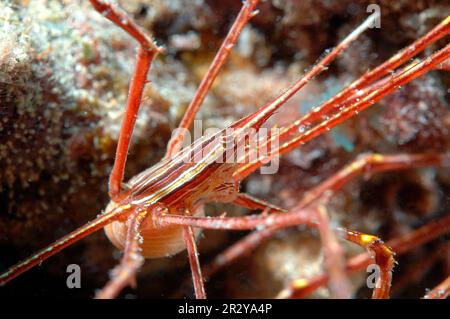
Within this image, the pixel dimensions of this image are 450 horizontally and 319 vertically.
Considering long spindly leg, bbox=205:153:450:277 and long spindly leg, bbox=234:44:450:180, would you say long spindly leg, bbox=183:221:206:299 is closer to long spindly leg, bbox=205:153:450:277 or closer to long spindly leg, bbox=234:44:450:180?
long spindly leg, bbox=205:153:450:277

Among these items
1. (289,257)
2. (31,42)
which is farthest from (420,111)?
(31,42)

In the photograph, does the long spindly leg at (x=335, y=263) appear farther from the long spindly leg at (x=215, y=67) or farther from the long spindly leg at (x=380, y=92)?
the long spindly leg at (x=215, y=67)

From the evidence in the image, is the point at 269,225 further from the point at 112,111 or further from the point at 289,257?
the point at 289,257

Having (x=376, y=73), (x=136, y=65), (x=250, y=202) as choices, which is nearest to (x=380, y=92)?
(x=376, y=73)

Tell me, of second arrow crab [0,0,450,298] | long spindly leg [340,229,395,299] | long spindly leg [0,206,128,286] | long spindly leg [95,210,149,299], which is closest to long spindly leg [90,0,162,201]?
second arrow crab [0,0,450,298]

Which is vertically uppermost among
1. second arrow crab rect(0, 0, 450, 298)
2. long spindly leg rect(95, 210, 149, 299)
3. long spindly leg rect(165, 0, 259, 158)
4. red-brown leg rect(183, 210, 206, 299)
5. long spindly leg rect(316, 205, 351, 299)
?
long spindly leg rect(165, 0, 259, 158)

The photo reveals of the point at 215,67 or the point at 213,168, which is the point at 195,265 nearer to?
the point at 213,168
